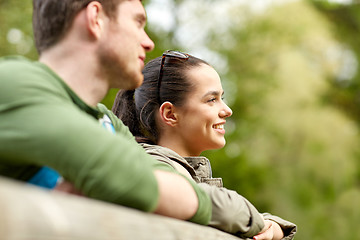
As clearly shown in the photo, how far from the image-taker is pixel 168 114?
Answer: 5.43 ft

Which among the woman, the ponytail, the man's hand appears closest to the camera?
the man's hand

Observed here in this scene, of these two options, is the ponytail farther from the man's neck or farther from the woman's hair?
the man's neck

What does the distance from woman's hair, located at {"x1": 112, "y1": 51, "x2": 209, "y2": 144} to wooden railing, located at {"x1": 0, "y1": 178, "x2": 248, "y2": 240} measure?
105cm

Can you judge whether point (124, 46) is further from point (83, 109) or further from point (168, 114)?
point (168, 114)

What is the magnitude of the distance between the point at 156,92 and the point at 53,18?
815 mm

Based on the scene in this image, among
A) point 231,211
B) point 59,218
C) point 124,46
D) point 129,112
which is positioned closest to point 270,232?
point 231,211

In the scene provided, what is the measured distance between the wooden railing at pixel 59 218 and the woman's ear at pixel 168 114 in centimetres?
101

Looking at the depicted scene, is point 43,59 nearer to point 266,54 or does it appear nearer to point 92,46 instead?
point 92,46

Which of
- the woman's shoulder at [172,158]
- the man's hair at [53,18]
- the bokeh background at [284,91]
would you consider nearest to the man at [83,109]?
the man's hair at [53,18]

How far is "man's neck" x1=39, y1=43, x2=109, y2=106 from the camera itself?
0.89 metres

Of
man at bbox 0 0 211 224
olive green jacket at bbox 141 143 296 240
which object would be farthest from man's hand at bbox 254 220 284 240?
man at bbox 0 0 211 224

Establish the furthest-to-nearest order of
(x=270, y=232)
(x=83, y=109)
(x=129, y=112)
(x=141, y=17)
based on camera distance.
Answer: (x=129, y=112)
(x=270, y=232)
(x=141, y=17)
(x=83, y=109)

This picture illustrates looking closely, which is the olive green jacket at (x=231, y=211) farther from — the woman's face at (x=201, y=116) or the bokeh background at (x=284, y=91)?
the bokeh background at (x=284, y=91)

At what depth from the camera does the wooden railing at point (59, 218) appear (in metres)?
0.43
